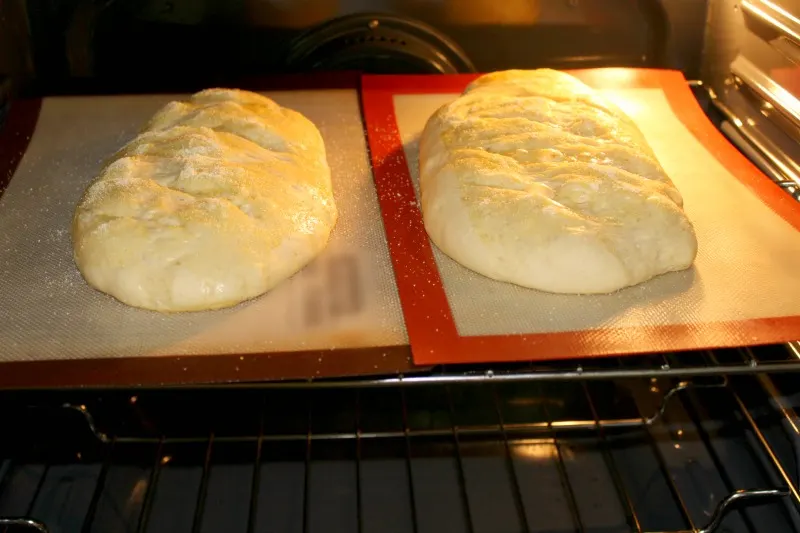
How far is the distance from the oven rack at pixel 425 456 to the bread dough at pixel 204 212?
196 millimetres

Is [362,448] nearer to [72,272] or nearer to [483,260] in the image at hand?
[483,260]

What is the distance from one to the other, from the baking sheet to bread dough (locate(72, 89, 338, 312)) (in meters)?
0.03

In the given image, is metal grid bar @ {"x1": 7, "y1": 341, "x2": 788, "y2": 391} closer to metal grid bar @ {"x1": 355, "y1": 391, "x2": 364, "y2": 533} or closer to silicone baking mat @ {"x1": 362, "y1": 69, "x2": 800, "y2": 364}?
silicone baking mat @ {"x1": 362, "y1": 69, "x2": 800, "y2": 364}

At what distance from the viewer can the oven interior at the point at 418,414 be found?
3.77 ft

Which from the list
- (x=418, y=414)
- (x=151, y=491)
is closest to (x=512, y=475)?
(x=418, y=414)

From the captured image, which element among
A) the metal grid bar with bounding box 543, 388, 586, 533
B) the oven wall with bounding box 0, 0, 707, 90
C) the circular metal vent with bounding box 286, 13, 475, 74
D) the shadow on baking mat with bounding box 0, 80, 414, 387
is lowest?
the metal grid bar with bounding box 543, 388, 586, 533

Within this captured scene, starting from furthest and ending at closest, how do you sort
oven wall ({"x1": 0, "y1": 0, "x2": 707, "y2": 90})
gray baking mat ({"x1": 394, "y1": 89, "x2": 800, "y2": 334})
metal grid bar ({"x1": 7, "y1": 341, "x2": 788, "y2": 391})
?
oven wall ({"x1": 0, "y1": 0, "x2": 707, "y2": 90})
gray baking mat ({"x1": 394, "y1": 89, "x2": 800, "y2": 334})
metal grid bar ({"x1": 7, "y1": 341, "x2": 788, "y2": 391})

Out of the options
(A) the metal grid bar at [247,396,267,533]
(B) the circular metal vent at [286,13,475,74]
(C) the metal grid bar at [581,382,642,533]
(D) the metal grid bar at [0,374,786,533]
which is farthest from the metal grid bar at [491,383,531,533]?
(B) the circular metal vent at [286,13,475,74]

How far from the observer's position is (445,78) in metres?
1.61

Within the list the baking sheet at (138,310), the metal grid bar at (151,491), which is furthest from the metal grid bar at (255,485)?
→ the baking sheet at (138,310)

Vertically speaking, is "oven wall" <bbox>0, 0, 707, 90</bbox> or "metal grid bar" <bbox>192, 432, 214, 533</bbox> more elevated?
"oven wall" <bbox>0, 0, 707, 90</bbox>

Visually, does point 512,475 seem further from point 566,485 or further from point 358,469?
point 358,469

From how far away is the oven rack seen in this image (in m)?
1.15

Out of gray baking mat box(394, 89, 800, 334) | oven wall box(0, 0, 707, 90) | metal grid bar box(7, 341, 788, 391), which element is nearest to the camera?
metal grid bar box(7, 341, 788, 391)
